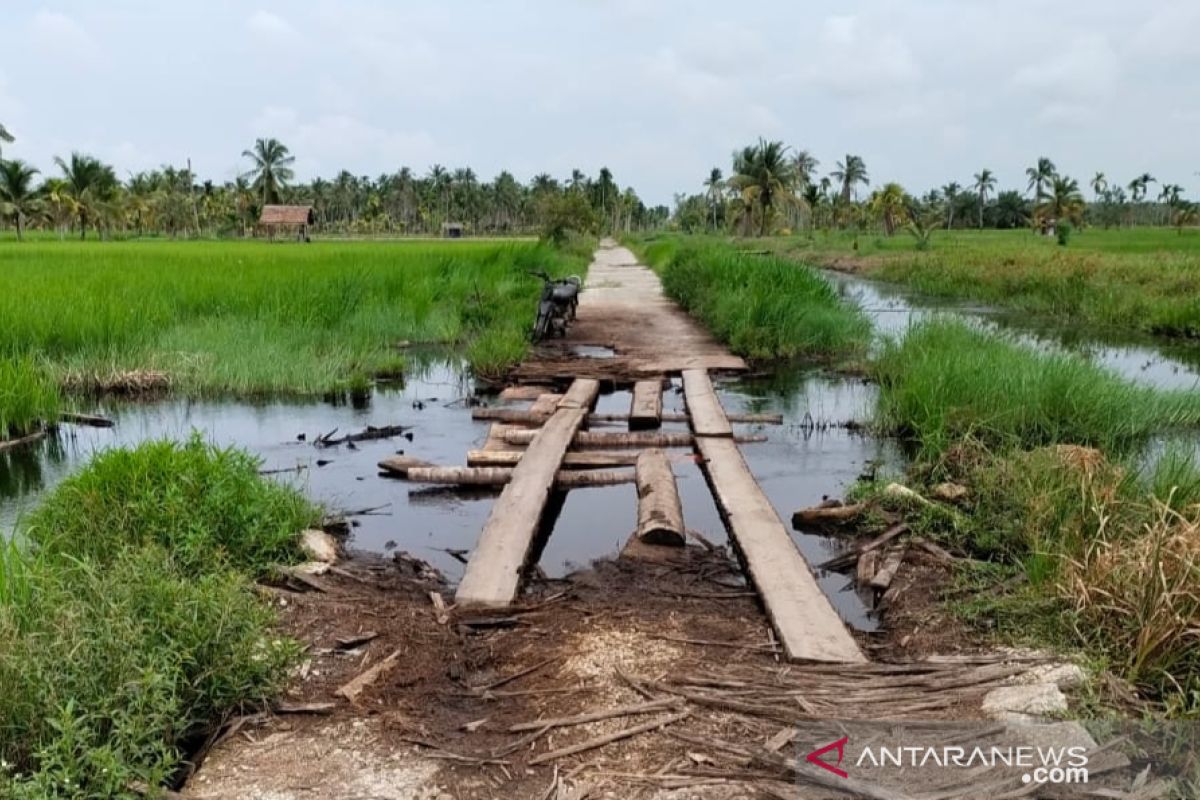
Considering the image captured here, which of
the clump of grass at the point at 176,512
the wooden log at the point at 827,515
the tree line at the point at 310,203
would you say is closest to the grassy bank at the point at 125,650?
the clump of grass at the point at 176,512

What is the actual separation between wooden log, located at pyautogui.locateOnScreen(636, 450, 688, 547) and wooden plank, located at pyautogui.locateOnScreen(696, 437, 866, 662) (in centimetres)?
29

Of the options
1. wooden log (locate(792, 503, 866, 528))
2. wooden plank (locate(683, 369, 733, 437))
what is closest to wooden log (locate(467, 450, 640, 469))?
wooden plank (locate(683, 369, 733, 437))

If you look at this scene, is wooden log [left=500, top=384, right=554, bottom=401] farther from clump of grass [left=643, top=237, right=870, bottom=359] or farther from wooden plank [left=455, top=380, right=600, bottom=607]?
clump of grass [left=643, top=237, right=870, bottom=359]

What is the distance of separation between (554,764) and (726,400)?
22.7 ft

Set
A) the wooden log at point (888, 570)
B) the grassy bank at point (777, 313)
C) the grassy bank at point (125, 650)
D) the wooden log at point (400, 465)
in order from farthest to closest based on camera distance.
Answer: the grassy bank at point (777, 313), the wooden log at point (400, 465), the wooden log at point (888, 570), the grassy bank at point (125, 650)

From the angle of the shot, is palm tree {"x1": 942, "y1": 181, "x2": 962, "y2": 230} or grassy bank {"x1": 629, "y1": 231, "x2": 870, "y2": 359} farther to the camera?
palm tree {"x1": 942, "y1": 181, "x2": 962, "y2": 230}

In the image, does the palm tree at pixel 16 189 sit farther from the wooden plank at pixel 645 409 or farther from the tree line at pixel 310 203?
the wooden plank at pixel 645 409

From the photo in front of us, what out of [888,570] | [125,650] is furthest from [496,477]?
[125,650]

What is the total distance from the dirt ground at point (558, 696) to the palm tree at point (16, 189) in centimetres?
5133

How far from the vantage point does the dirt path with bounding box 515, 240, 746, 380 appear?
34.4 feet

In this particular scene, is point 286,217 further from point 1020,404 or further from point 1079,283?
point 1020,404

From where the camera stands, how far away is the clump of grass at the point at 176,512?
420 cm

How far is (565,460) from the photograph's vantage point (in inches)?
266

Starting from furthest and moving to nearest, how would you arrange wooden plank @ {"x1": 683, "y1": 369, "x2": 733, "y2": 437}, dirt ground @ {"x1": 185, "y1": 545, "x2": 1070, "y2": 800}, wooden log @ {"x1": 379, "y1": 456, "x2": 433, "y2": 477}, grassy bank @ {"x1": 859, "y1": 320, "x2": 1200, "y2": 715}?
wooden plank @ {"x1": 683, "y1": 369, "x2": 733, "y2": 437} → wooden log @ {"x1": 379, "y1": 456, "x2": 433, "y2": 477} → grassy bank @ {"x1": 859, "y1": 320, "x2": 1200, "y2": 715} → dirt ground @ {"x1": 185, "y1": 545, "x2": 1070, "y2": 800}
